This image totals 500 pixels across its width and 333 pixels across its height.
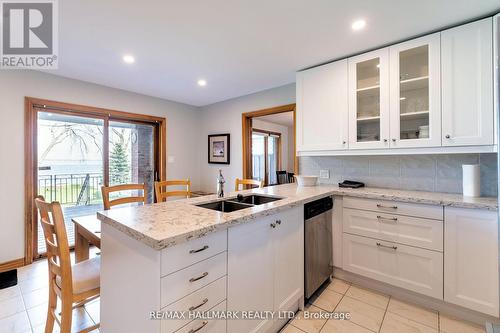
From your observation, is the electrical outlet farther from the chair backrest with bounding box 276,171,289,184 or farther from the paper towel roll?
the chair backrest with bounding box 276,171,289,184

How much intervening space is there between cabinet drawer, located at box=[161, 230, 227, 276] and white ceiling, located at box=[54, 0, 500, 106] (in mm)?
1634

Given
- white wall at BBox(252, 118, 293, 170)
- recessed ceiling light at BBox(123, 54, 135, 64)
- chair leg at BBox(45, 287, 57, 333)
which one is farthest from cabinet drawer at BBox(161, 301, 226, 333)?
white wall at BBox(252, 118, 293, 170)

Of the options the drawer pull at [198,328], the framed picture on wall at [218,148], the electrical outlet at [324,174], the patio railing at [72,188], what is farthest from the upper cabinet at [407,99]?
the patio railing at [72,188]

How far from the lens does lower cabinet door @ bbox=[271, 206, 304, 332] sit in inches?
62.6

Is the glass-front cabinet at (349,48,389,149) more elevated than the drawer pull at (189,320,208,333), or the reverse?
the glass-front cabinet at (349,48,389,149)

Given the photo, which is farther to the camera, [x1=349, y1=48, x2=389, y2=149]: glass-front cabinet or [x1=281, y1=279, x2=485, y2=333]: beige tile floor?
[x1=349, y1=48, x2=389, y2=149]: glass-front cabinet

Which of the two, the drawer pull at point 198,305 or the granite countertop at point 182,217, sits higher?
the granite countertop at point 182,217

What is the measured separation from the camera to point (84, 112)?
3.21 meters

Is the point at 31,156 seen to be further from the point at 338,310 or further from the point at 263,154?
the point at 263,154

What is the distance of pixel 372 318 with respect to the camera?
1.79m

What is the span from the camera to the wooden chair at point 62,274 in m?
1.23

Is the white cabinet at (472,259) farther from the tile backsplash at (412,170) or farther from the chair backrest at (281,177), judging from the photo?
the chair backrest at (281,177)

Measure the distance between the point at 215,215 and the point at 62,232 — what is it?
843 millimetres

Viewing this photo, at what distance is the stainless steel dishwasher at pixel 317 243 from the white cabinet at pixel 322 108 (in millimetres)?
726
